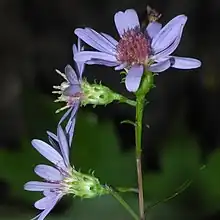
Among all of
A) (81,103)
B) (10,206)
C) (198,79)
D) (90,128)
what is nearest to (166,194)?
(90,128)

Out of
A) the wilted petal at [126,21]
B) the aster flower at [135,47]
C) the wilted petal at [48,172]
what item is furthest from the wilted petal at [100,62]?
the wilted petal at [48,172]

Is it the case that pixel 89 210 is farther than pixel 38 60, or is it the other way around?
pixel 38 60

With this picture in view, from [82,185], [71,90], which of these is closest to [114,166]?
[82,185]

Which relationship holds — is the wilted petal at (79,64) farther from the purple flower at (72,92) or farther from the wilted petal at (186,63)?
the wilted petal at (186,63)

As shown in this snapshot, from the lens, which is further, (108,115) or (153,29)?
(108,115)

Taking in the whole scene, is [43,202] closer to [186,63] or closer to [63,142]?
[63,142]

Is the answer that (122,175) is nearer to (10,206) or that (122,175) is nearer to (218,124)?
(10,206)

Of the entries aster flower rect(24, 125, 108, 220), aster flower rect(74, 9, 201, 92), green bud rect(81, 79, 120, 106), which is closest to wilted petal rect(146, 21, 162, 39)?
aster flower rect(74, 9, 201, 92)
